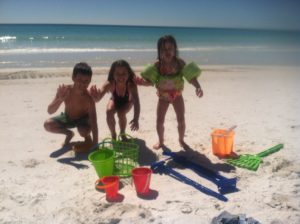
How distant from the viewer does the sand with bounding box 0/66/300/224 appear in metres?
3.04

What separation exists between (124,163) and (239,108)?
130 inches

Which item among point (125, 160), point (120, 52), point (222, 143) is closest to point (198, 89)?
point (222, 143)

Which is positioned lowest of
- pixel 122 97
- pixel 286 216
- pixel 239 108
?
pixel 286 216

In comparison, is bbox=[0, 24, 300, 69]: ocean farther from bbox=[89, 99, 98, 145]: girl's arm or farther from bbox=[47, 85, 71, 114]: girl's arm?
bbox=[89, 99, 98, 145]: girl's arm

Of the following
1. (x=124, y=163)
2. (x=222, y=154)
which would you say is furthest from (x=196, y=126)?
(x=124, y=163)

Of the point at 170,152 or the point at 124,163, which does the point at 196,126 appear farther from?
the point at 124,163

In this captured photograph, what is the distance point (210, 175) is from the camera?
12.3 ft

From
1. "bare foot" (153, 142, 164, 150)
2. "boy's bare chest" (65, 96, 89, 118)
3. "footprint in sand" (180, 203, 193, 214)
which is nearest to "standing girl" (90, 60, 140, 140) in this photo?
"boy's bare chest" (65, 96, 89, 118)

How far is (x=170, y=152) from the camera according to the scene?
4.33 metres

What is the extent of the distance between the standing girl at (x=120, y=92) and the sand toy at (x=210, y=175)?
761 mm

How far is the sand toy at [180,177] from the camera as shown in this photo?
335cm

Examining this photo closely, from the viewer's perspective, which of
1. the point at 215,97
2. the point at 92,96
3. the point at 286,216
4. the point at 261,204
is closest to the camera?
the point at 286,216

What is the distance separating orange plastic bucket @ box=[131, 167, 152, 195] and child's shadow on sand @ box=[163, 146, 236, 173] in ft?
2.62

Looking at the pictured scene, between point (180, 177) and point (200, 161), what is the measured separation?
587 millimetres
